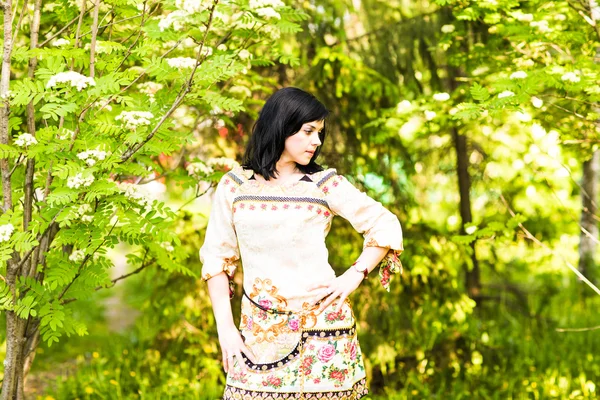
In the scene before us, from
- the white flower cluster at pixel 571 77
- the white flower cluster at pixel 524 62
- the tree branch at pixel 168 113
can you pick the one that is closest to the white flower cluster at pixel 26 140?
the tree branch at pixel 168 113

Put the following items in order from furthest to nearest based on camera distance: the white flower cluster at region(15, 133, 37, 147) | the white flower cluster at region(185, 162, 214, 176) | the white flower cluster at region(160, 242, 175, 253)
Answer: the white flower cluster at region(185, 162, 214, 176)
the white flower cluster at region(160, 242, 175, 253)
the white flower cluster at region(15, 133, 37, 147)

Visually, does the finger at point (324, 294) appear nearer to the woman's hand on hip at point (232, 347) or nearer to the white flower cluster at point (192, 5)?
the woman's hand on hip at point (232, 347)

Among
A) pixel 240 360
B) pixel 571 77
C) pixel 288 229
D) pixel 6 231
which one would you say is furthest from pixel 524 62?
pixel 6 231

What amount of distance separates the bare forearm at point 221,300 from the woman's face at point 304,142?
20.1 inches

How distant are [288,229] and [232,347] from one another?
46cm

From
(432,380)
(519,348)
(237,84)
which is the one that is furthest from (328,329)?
(519,348)

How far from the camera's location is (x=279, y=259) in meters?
2.40

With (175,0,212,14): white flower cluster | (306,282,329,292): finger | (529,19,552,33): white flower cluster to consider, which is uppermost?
(529,19,552,33): white flower cluster

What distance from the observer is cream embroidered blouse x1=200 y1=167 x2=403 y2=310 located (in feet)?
7.86

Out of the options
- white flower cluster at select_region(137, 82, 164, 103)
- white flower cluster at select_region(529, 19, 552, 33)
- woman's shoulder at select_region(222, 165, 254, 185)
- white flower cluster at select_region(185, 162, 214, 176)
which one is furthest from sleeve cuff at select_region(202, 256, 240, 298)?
white flower cluster at select_region(529, 19, 552, 33)

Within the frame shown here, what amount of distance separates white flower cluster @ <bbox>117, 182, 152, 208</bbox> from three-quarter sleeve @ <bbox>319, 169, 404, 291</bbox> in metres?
1.16

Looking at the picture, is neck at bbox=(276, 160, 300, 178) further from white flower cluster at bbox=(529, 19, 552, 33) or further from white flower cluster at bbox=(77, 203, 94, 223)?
white flower cluster at bbox=(529, 19, 552, 33)

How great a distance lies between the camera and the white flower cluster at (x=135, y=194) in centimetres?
322

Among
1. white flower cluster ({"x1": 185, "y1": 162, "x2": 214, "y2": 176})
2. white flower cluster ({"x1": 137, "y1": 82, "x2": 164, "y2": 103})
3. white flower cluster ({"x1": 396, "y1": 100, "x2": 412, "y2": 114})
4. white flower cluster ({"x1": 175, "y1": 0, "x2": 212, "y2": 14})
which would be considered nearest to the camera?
white flower cluster ({"x1": 175, "y1": 0, "x2": 212, "y2": 14})
